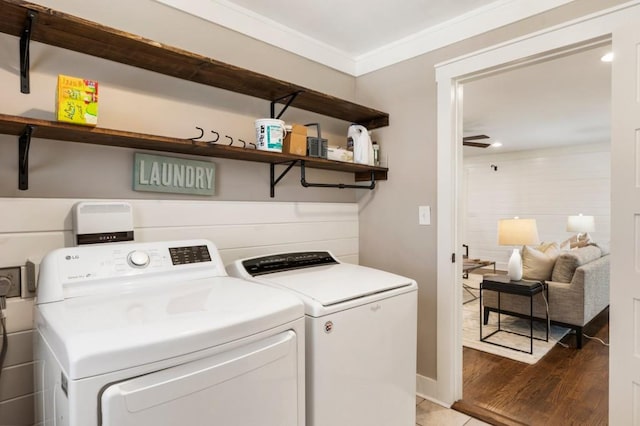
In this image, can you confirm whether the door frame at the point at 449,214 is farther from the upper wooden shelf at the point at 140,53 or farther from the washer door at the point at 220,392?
the washer door at the point at 220,392

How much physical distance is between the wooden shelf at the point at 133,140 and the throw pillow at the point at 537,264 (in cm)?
255

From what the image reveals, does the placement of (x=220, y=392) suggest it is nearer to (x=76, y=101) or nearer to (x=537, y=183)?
(x=76, y=101)

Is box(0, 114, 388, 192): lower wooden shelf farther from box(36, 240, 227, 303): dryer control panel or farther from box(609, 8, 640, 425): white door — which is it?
box(609, 8, 640, 425): white door

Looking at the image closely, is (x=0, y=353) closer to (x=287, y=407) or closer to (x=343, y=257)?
(x=287, y=407)

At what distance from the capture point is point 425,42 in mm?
2254

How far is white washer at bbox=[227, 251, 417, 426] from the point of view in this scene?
4.42 feet

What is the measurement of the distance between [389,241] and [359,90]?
1.09 m

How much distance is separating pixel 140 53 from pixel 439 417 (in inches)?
92.6

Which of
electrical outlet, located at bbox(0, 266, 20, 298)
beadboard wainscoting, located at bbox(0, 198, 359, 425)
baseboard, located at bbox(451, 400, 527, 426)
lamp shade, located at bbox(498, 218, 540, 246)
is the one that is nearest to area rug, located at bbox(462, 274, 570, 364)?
lamp shade, located at bbox(498, 218, 540, 246)

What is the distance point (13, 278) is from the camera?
1.33 metres

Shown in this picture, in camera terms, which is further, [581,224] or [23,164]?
[581,224]

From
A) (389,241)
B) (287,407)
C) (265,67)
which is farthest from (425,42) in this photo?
(287,407)

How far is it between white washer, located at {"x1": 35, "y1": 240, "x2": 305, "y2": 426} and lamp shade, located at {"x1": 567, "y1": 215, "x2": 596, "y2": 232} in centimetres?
610

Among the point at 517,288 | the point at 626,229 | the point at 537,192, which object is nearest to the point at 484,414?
the point at 626,229
